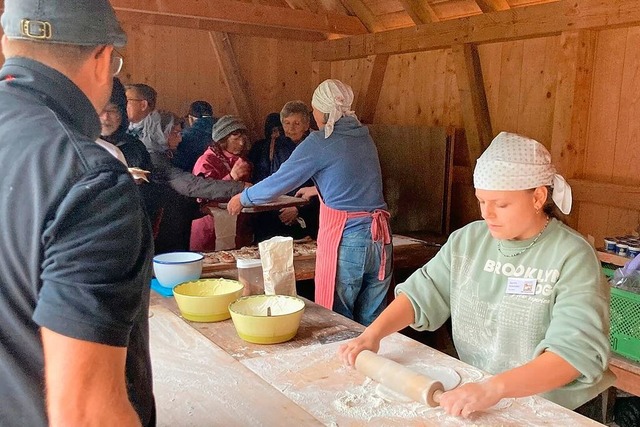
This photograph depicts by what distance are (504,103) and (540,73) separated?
13.8 inches

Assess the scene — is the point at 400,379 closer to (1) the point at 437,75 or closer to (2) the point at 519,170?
(2) the point at 519,170

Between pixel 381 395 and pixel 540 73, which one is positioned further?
pixel 540 73

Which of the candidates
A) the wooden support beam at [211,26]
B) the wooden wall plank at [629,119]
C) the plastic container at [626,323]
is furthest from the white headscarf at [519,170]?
the wooden support beam at [211,26]

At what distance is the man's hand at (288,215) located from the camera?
12.5 feet

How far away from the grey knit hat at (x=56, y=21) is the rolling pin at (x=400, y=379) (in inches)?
33.8

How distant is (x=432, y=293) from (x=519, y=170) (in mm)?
411

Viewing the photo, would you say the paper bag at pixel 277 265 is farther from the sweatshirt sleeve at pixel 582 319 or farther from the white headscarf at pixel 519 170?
the sweatshirt sleeve at pixel 582 319

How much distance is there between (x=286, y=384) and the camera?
1.35 metres

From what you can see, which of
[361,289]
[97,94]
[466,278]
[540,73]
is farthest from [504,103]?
[97,94]

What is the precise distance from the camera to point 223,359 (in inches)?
57.6

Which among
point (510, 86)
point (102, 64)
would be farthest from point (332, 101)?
point (102, 64)

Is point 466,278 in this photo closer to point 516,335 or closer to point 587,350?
point 516,335

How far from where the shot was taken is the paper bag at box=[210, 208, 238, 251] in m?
3.51

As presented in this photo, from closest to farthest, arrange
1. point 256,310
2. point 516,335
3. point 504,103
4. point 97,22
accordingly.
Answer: point 97,22 → point 516,335 → point 256,310 → point 504,103
